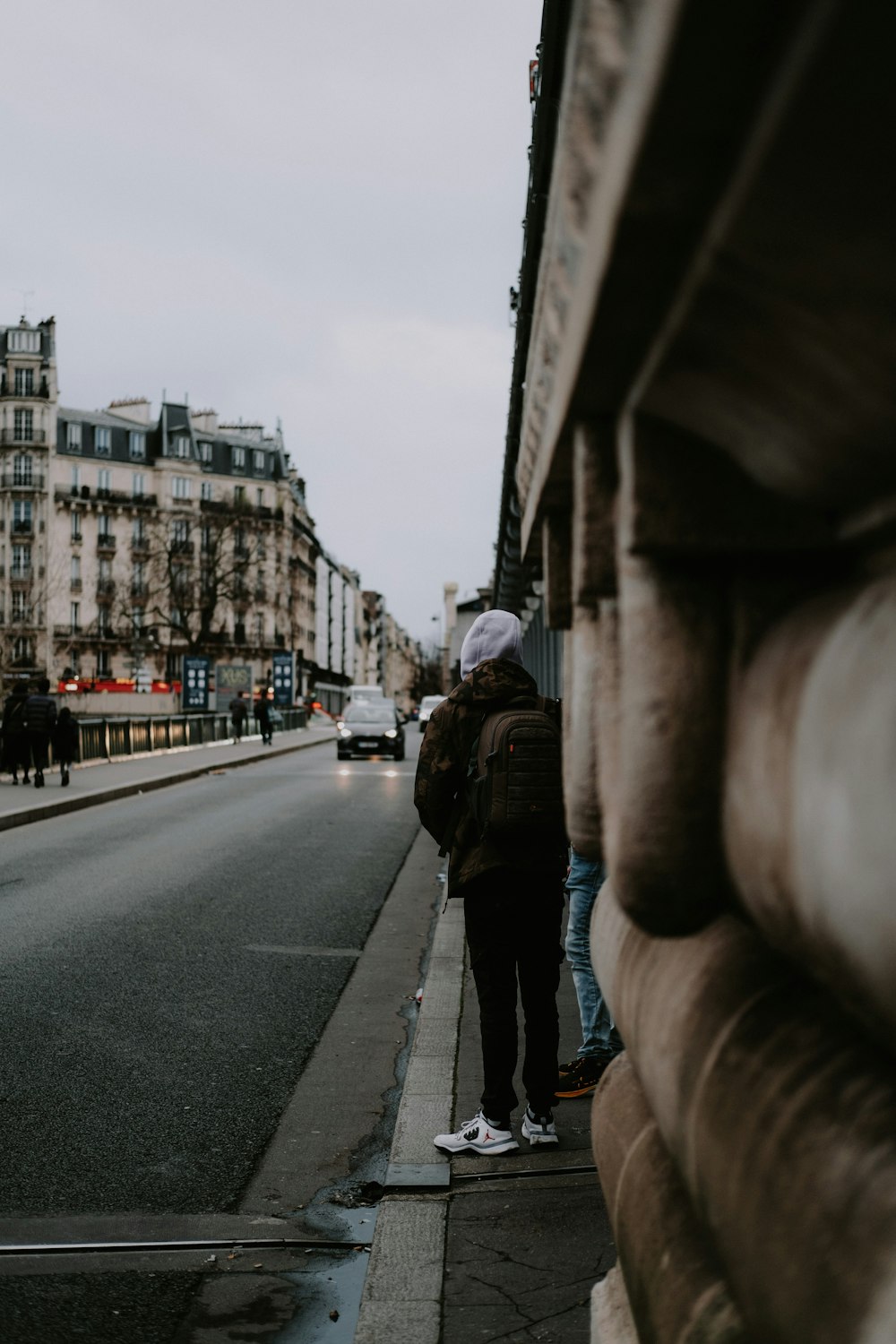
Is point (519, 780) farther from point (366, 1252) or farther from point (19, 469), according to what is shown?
point (19, 469)

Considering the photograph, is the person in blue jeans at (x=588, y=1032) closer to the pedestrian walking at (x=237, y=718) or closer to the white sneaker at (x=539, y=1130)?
the white sneaker at (x=539, y=1130)

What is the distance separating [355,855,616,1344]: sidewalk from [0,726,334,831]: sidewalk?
12.4 metres

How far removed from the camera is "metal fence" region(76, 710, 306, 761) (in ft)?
91.7

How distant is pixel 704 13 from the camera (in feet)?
2.39

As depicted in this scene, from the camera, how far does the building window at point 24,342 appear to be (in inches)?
3300

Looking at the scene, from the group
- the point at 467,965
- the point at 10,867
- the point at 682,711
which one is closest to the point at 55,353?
the point at 10,867

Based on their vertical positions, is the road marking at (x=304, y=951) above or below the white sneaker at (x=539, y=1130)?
below

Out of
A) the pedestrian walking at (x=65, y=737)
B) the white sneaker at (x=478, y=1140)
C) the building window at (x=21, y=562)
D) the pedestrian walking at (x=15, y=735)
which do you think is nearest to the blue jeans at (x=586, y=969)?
the white sneaker at (x=478, y=1140)

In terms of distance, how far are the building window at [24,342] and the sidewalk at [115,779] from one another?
170 feet

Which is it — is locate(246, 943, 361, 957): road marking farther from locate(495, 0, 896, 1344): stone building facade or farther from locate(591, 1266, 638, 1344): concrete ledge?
locate(495, 0, 896, 1344): stone building facade

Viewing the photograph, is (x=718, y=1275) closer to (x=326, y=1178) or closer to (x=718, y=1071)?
(x=718, y=1071)

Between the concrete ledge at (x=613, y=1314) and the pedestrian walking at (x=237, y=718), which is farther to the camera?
the pedestrian walking at (x=237, y=718)

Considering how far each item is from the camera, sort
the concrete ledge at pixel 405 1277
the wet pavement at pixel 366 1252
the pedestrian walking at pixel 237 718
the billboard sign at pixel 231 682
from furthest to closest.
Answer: the billboard sign at pixel 231 682 → the pedestrian walking at pixel 237 718 → the wet pavement at pixel 366 1252 → the concrete ledge at pixel 405 1277

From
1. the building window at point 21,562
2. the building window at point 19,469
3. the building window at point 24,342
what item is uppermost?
the building window at point 24,342
